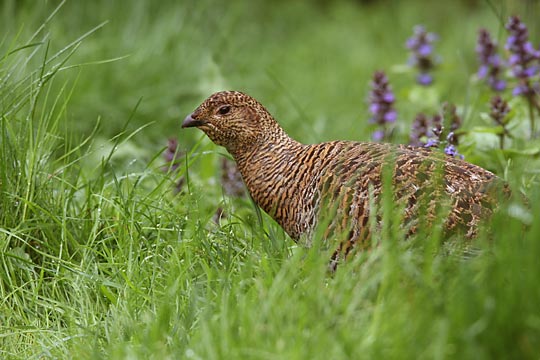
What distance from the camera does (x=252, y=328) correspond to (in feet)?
8.48

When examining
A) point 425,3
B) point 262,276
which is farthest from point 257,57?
point 262,276

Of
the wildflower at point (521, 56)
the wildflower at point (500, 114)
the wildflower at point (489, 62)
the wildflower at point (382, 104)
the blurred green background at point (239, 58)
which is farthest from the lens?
the blurred green background at point (239, 58)

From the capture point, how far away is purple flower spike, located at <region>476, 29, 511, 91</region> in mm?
5438

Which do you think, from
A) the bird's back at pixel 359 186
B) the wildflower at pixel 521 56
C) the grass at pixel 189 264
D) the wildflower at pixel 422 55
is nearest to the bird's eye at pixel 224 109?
the grass at pixel 189 264

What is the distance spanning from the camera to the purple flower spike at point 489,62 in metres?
5.44

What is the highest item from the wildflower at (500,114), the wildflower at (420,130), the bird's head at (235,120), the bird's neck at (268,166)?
the wildflower at (500,114)

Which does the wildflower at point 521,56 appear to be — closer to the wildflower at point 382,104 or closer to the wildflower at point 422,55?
the wildflower at point 382,104

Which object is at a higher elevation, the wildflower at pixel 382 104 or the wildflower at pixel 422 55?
the wildflower at pixel 422 55

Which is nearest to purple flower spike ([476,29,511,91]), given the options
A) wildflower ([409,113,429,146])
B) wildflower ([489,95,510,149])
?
wildflower ([489,95,510,149])

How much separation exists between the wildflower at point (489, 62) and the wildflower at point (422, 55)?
47 centimetres

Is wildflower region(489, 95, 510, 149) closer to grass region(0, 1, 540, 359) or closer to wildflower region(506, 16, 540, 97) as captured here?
grass region(0, 1, 540, 359)

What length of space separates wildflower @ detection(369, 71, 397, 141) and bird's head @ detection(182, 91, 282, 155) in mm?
1393

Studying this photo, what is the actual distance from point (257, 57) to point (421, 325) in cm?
622

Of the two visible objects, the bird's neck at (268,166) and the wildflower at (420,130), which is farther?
the wildflower at (420,130)
